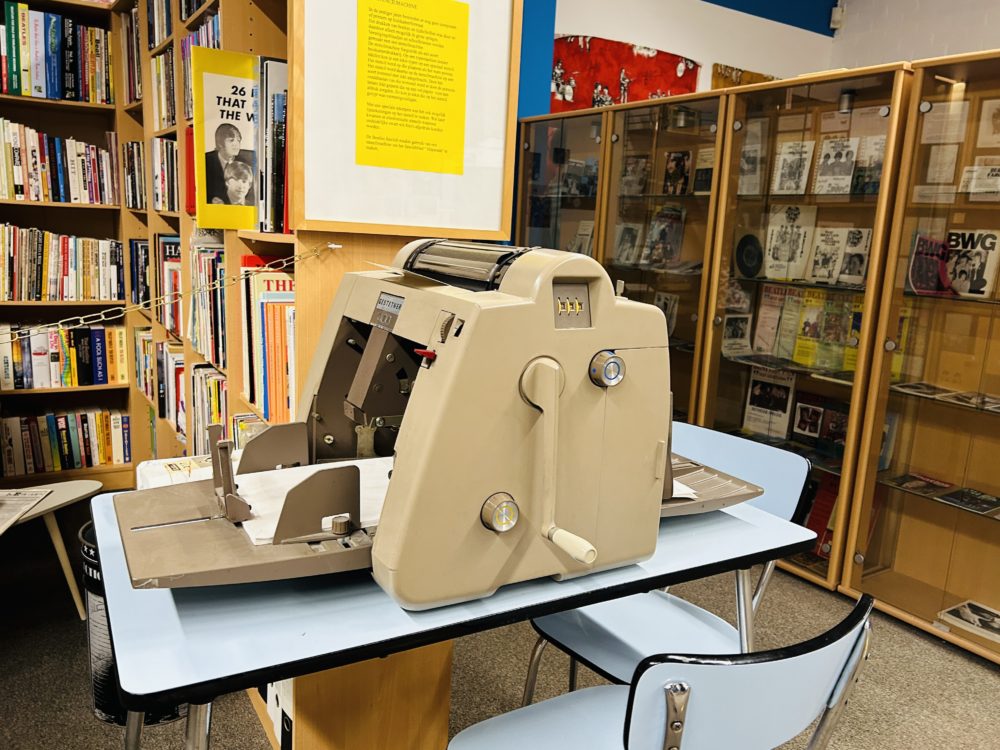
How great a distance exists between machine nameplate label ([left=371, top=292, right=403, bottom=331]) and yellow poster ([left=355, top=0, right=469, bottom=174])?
505 millimetres

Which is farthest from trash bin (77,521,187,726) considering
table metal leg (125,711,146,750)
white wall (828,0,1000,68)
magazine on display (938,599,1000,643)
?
white wall (828,0,1000,68)

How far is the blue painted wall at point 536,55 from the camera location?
396 centimetres

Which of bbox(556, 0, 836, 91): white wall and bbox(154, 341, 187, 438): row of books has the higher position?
bbox(556, 0, 836, 91): white wall

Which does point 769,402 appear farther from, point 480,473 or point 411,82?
point 480,473

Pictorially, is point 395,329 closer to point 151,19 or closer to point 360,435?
point 360,435

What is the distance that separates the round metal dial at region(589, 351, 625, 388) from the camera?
111cm

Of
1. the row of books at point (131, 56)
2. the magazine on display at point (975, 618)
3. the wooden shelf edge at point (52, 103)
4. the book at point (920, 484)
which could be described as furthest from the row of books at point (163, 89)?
the magazine on display at point (975, 618)

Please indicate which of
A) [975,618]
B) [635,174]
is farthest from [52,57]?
[975,618]

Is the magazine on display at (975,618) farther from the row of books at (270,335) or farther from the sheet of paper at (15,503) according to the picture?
the sheet of paper at (15,503)

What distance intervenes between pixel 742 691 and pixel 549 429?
16.3 inches

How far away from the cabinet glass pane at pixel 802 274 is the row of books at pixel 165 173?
84.5 inches

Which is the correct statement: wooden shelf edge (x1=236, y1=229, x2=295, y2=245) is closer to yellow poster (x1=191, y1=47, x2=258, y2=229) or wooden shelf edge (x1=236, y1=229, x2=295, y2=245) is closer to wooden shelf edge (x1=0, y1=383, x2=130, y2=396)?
yellow poster (x1=191, y1=47, x2=258, y2=229)

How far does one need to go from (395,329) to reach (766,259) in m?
2.41

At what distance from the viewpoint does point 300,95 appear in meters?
1.55
